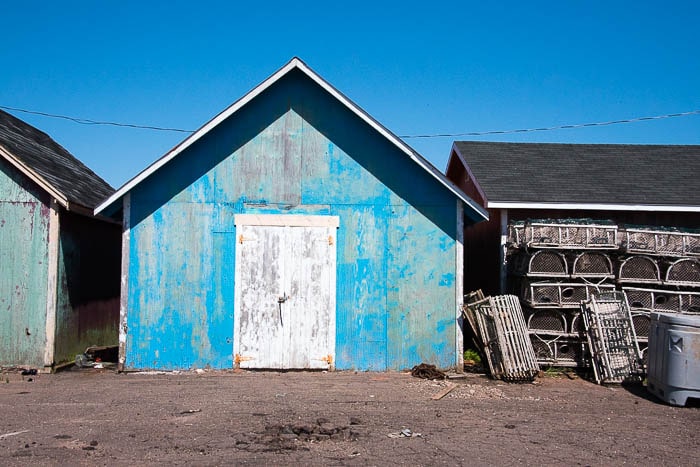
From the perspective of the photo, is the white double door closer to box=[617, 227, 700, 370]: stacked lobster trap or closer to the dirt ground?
the dirt ground

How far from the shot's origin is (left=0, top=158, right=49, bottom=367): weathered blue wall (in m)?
10.5

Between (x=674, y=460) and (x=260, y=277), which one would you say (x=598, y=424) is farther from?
(x=260, y=277)

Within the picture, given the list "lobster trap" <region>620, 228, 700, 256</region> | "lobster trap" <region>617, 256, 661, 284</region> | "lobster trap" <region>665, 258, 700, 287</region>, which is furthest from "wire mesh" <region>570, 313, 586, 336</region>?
"lobster trap" <region>665, 258, 700, 287</region>

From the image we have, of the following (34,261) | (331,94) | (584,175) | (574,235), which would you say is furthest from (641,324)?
(34,261)

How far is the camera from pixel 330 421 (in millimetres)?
7340

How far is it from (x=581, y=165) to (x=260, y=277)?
8741 millimetres

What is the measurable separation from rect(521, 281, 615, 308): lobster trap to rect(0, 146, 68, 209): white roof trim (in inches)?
314

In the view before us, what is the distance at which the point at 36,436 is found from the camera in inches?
263

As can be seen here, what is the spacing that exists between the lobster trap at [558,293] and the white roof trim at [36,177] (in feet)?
26.2

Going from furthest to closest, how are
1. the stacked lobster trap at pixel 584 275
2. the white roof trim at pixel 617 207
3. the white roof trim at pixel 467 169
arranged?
the white roof trim at pixel 467 169
the white roof trim at pixel 617 207
the stacked lobster trap at pixel 584 275

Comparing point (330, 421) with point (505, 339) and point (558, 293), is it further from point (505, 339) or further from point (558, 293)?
point (558, 293)

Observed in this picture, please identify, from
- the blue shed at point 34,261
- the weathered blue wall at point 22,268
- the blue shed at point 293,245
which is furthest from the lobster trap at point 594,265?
the weathered blue wall at point 22,268

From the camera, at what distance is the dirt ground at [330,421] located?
20.1 ft

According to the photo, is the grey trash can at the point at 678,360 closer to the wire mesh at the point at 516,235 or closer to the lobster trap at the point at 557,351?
the lobster trap at the point at 557,351
